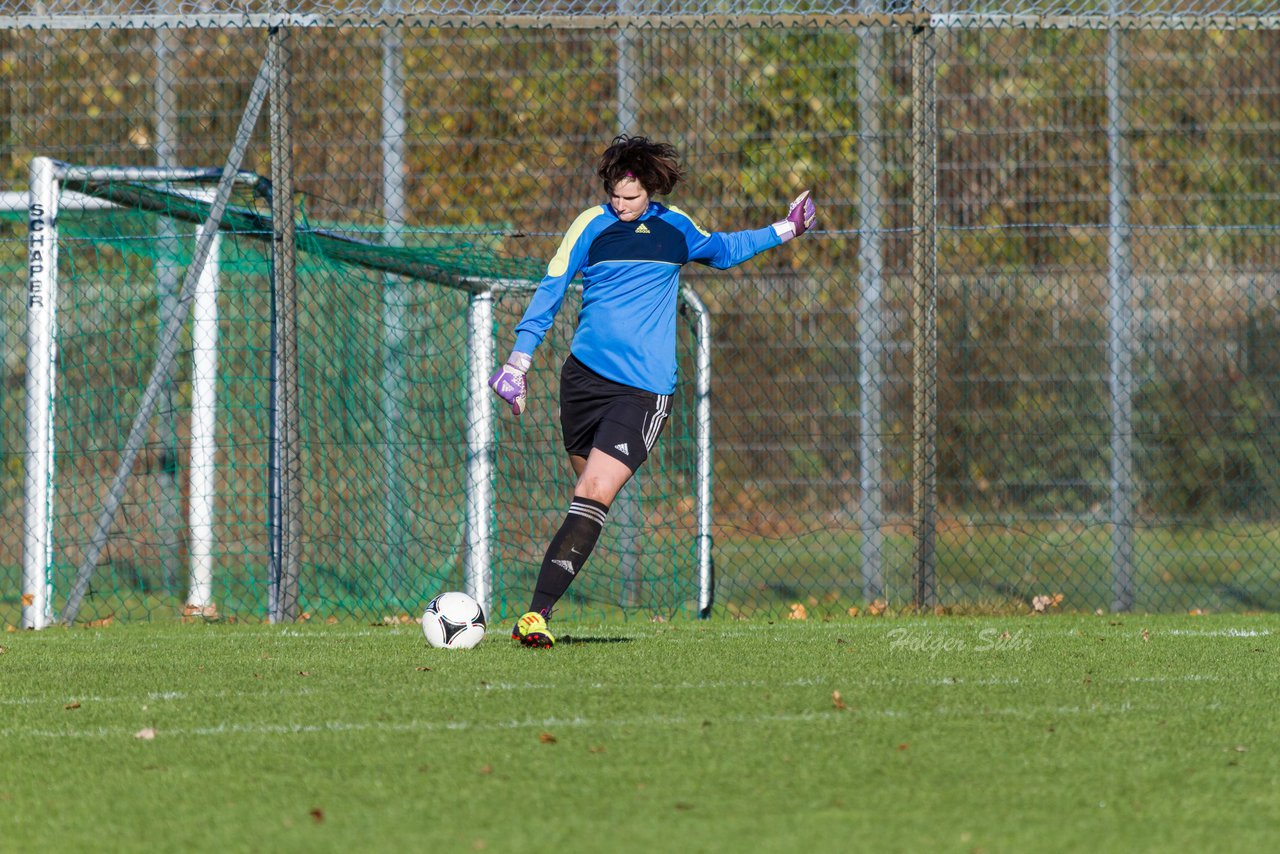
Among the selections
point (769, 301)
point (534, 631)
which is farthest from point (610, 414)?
point (769, 301)

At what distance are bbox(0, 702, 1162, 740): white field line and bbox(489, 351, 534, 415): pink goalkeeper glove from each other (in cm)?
167

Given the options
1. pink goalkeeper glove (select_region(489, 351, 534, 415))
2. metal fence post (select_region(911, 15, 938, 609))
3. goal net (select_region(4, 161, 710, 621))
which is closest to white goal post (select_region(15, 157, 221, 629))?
goal net (select_region(4, 161, 710, 621))

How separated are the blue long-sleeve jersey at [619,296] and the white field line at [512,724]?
6.42 feet

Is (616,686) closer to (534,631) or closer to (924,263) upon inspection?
(534,631)

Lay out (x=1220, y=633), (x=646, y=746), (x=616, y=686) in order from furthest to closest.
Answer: (x=1220, y=633), (x=616, y=686), (x=646, y=746)

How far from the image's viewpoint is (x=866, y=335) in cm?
927

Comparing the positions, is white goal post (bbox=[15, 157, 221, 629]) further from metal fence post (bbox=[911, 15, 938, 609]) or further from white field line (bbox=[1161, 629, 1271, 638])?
white field line (bbox=[1161, 629, 1271, 638])

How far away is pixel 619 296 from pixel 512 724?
2.23 metres

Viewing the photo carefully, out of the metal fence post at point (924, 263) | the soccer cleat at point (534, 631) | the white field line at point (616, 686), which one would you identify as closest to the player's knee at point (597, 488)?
the soccer cleat at point (534, 631)

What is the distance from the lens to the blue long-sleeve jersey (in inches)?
235

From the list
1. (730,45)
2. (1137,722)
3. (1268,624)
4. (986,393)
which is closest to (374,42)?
(730,45)

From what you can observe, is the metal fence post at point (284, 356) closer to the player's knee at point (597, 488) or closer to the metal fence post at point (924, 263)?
the player's knee at point (597, 488)

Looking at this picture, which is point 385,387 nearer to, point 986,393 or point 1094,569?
point 986,393

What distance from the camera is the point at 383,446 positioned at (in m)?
9.55
